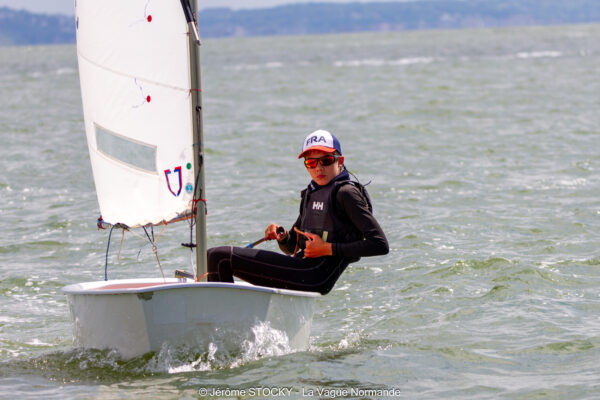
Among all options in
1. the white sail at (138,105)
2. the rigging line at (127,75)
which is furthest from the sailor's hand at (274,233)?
the rigging line at (127,75)

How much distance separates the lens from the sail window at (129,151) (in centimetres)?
625

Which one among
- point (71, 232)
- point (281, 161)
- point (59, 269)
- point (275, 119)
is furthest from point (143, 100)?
point (275, 119)

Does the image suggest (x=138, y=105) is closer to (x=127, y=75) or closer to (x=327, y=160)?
(x=127, y=75)

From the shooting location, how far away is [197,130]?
6133mm

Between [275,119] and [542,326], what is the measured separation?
17162 millimetres

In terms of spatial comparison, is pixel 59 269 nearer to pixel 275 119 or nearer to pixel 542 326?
pixel 542 326

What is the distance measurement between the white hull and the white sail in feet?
2.66

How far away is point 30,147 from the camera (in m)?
19.1

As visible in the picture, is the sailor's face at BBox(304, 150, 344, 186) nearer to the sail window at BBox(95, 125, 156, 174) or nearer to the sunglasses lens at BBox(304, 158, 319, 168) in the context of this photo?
the sunglasses lens at BBox(304, 158, 319, 168)

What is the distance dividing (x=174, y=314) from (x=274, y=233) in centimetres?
93

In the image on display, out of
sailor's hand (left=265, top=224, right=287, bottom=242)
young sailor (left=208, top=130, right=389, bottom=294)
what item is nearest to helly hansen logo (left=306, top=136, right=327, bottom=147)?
young sailor (left=208, top=130, right=389, bottom=294)

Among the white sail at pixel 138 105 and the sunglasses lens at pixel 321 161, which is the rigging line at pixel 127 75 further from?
the sunglasses lens at pixel 321 161

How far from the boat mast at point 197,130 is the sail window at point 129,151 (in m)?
0.31

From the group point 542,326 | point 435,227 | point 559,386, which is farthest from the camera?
point 435,227
